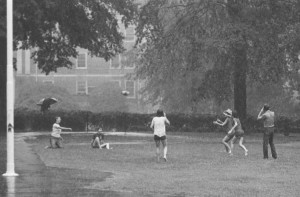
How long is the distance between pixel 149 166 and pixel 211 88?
23844 mm

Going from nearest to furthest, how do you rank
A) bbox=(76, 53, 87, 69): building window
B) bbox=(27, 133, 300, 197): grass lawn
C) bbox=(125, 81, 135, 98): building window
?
bbox=(27, 133, 300, 197): grass lawn, bbox=(125, 81, 135, 98): building window, bbox=(76, 53, 87, 69): building window

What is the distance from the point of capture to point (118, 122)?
55.8 m

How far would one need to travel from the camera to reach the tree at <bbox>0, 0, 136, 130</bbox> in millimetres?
41844

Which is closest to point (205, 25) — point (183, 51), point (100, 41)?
point (183, 51)

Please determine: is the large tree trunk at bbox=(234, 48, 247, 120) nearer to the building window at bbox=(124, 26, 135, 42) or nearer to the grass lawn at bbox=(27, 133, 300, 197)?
the grass lawn at bbox=(27, 133, 300, 197)

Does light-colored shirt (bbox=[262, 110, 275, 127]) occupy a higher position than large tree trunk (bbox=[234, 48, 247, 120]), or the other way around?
large tree trunk (bbox=[234, 48, 247, 120])

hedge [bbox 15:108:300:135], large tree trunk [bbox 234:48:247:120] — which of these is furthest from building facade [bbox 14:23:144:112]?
large tree trunk [bbox 234:48:247:120]

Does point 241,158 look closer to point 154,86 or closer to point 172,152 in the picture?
point 172,152

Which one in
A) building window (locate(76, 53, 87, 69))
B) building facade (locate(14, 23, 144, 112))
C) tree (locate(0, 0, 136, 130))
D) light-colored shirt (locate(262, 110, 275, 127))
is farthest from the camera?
building window (locate(76, 53, 87, 69))

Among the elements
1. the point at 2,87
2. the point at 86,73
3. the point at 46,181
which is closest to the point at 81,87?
the point at 86,73

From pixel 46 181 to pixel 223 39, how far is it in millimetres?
24675

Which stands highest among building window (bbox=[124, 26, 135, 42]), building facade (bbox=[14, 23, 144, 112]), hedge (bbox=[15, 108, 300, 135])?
building window (bbox=[124, 26, 135, 42])

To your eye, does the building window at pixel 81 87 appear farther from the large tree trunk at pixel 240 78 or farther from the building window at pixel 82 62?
the large tree trunk at pixel 240 78

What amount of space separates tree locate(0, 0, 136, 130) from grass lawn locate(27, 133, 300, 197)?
1028 centimetres
